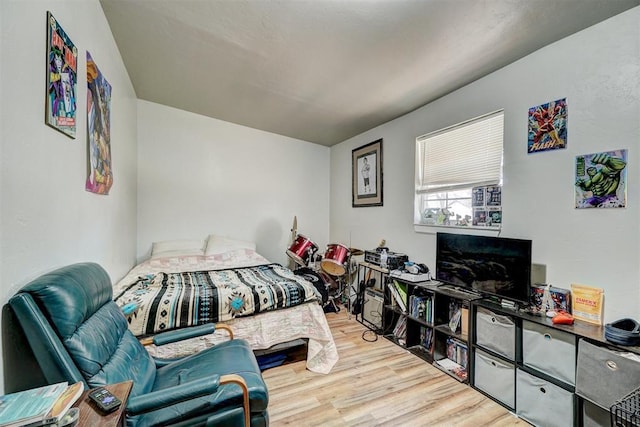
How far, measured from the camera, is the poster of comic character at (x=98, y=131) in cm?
157

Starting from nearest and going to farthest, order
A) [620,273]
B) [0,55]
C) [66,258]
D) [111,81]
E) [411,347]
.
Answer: [0,55] < [66,258] < [620,273] < [111,81] < [411,347]

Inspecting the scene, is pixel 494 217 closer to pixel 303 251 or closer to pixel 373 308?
pixel 373 308

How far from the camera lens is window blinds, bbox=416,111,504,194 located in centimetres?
228

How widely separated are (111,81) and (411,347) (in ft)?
12.0

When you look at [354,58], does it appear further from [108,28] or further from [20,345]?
[20,345]

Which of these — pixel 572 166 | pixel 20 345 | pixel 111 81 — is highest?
pixel 111 81

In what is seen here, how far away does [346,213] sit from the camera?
4297mm

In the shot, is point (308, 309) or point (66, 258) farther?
point (308, 309)

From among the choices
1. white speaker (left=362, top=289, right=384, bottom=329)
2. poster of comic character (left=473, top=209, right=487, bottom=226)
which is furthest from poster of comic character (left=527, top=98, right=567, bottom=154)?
white speaker (left=362, top=289, right=384, bottom=329)

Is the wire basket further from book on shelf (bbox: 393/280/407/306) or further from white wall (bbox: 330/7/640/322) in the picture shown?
book on shelf (bbox: 393/280/407/306)

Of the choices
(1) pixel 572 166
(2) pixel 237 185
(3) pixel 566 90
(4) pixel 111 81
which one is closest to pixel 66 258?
(4) pixel 111 81

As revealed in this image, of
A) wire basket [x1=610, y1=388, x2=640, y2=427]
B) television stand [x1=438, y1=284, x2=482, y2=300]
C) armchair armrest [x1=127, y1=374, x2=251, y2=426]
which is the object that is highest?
television stand [x1=438, y1=284, x2=482, y2=300]

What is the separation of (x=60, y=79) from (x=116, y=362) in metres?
1.33

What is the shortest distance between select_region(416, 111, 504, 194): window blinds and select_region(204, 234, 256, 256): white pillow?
247cm
